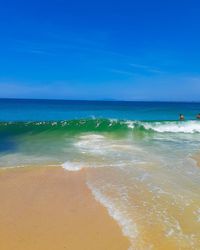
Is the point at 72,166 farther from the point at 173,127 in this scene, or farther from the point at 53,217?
the point at 173,127

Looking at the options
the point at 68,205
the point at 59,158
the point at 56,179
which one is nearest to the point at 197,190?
the point at 68,205

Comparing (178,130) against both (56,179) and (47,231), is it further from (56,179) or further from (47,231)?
(47,231)

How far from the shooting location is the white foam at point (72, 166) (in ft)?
29.6

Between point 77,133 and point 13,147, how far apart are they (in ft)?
19.2

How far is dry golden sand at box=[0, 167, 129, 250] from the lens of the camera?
4.55 meters

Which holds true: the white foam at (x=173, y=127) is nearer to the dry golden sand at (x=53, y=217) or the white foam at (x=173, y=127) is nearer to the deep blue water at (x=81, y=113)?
the deep blue water at (x=81, y=113)

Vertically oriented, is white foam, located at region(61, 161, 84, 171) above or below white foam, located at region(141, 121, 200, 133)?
above

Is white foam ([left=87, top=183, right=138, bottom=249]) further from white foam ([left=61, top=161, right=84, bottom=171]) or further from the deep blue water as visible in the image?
the deep blue water

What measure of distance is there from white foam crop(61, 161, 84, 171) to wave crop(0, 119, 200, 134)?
884 centimetres

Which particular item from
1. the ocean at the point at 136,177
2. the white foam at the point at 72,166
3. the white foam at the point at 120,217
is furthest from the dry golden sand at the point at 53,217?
the white foam at the point at 72,166

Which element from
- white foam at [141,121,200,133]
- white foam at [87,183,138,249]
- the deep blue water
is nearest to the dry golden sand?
white foam at [87,183,138,249]

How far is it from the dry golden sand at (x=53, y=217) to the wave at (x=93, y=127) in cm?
1099

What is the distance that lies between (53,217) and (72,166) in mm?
3784

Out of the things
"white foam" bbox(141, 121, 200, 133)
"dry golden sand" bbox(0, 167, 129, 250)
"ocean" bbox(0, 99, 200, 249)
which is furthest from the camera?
"white foam" bbox(141, 121, 200, 133)
